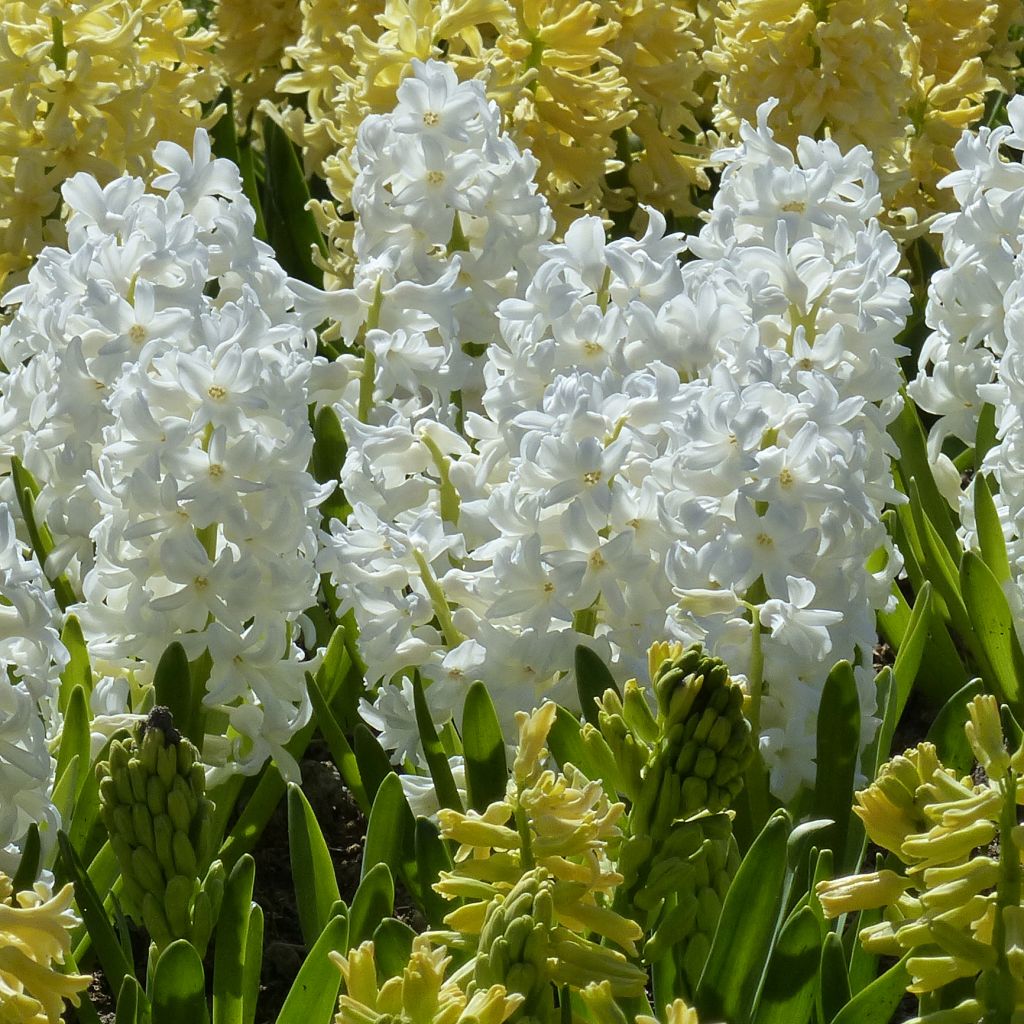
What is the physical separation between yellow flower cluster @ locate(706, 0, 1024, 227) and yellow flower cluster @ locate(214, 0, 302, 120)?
61.2 inches

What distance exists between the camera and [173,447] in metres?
2.17

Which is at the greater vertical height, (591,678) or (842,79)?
(842,79)

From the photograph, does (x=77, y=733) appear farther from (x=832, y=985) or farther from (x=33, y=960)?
(x=832, y=985)

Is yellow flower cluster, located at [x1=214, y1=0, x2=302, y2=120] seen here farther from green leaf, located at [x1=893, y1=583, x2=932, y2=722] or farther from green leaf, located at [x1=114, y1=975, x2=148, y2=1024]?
green leaf, located at [x1=114, y1=975, x2=148, y2=1024]

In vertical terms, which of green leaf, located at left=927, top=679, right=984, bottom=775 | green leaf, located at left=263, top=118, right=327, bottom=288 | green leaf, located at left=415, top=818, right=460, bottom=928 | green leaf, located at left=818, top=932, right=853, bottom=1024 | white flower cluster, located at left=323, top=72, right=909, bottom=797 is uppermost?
green leaf, located at left=263, top=118, right=327, bottom=288

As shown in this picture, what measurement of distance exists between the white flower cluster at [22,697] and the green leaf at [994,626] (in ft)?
4.67

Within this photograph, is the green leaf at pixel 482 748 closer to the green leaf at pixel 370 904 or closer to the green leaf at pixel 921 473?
the green leaf at pixel 370 904

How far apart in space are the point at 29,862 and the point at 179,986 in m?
0.33

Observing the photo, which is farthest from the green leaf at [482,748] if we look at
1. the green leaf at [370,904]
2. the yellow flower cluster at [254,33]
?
the yellow flower cluster at [254,33]

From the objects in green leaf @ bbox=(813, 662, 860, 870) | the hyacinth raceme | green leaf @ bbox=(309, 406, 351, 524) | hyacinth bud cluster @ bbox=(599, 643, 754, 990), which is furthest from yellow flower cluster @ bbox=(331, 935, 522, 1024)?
green leaf @ bbox=(309, 406, 351, 524)

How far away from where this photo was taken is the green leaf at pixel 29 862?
6.42 feet

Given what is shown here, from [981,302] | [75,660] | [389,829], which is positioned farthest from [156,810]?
[981,302]

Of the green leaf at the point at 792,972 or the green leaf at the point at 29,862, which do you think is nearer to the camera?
the green leaf at the point at 792,972

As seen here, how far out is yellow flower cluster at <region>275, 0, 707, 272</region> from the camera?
3615 millimetres
